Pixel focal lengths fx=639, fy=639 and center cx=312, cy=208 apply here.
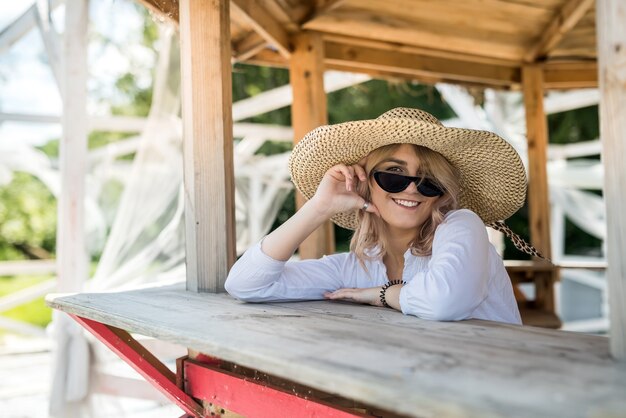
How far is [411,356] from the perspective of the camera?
103cm

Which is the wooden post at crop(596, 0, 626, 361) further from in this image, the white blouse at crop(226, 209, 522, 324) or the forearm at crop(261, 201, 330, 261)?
the forearm at crop(261, 201, 330, 261)

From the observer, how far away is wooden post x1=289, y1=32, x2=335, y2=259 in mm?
3678

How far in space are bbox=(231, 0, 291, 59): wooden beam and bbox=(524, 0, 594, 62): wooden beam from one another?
1.70m

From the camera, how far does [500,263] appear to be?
1.92m

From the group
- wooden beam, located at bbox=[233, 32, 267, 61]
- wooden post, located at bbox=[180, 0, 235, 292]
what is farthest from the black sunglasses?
wooden beam, located at bbox=[233, 32, 267, 61]

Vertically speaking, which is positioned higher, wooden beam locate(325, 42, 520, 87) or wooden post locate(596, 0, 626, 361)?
wooden beam locate(325, 42, 520, 87)

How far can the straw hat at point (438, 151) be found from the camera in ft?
6.03

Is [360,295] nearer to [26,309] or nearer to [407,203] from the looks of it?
[407,203]

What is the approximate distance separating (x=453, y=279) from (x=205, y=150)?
98 cm

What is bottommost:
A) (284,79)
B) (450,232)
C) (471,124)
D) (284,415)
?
(284,415)

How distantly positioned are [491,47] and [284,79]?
931 cm

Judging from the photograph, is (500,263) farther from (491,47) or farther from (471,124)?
(471,124)

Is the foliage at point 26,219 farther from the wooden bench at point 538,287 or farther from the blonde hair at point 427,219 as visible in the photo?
the blonde hair at point 427,219

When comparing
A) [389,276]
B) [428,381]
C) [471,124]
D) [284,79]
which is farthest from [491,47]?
[284,79]
